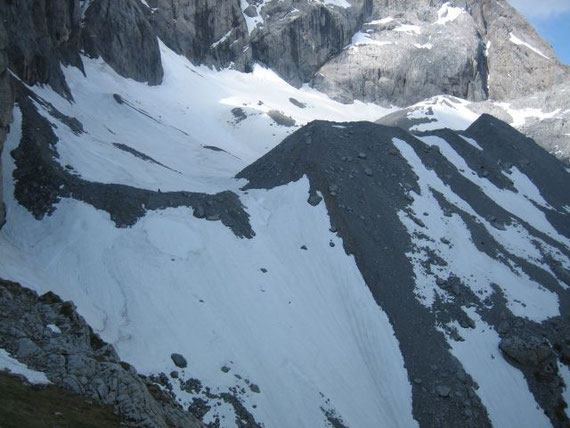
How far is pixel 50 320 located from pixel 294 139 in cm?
3267

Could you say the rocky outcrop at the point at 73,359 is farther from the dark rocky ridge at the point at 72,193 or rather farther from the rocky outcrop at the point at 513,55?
the rocky outcrop at the point at 513,55

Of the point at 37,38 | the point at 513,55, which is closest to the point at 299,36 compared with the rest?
the point at 513,55

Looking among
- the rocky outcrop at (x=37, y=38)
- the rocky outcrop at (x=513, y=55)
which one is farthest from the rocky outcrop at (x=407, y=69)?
the rocky outcrop at (x=37, y=38)

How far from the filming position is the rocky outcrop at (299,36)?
14738 cm

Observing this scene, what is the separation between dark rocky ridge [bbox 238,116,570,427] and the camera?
3309cm

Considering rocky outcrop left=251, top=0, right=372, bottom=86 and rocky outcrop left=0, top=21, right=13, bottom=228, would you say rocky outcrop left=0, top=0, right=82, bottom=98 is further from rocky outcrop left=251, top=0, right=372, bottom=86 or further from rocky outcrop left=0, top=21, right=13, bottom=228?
rocky outcrop left=251, top=0, right=372, bottom=86

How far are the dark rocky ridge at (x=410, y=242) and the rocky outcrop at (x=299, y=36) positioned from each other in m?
97.3

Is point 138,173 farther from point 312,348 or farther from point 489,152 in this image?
point 489,152

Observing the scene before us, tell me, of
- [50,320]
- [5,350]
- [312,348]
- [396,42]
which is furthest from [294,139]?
[396,42]

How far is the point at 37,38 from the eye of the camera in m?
54.2

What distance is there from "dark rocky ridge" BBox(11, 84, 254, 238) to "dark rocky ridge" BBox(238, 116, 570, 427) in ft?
23.5

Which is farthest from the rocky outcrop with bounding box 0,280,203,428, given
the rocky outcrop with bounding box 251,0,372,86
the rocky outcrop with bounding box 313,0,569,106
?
the rocky outcrop with bounding box 313,0,569,106

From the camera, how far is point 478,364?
1358 inches

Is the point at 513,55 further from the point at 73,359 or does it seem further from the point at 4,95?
the point at 73,359
